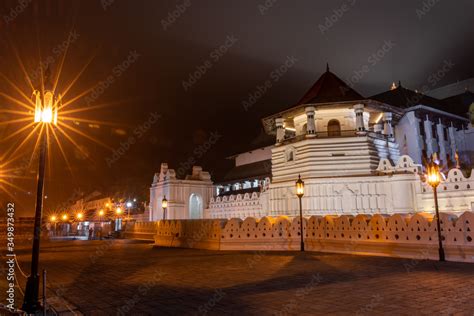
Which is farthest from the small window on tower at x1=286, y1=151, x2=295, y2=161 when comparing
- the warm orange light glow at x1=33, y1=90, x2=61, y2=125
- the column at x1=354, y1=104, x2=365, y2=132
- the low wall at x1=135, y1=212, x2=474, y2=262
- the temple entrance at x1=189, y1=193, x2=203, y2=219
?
the warm orange light glow at x1=33, y1=90, x2=61, y2=125

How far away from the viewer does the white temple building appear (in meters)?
26.7

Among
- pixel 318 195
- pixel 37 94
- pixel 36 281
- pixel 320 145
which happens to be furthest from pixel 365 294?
pixel 320 145

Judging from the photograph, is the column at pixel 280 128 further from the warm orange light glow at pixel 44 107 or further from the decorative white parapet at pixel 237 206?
the warm orange light glow at pixel 44 107

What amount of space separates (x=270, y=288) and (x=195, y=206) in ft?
121

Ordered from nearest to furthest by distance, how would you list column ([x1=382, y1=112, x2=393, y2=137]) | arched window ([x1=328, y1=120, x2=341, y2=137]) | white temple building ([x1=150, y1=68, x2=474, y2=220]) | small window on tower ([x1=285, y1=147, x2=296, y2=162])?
white temple building ([x1=150, y1=68, x2=474, y2=220]) < arched window ([x1=328, y1=120, x2=341, y2=137]) < small window on tower ([x1=285, y1=147, x2=296, y2=162]) < column ([x1=382, y1=112, x2=393, y2=137])

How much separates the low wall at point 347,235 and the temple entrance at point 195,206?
19.6 metres

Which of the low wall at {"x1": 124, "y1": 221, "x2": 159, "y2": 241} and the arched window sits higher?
the arched window

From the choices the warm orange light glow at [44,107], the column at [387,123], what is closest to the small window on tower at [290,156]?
the column at [387,123]

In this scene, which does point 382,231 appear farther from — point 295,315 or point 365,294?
point 295,315

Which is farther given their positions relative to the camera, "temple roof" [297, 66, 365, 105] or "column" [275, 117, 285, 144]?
"column" [275, 117, 285, 144]

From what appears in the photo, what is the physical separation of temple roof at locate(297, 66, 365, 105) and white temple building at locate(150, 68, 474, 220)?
0.09m

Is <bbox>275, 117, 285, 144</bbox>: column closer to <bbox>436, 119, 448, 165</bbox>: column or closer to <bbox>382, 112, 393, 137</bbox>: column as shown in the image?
<bbox>382, 112, 393, 137</bbox>: column

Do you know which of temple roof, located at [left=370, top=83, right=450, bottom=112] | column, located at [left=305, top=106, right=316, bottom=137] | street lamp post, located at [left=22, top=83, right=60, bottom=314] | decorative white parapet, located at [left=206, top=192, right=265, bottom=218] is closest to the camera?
street lamp post, located at [left=22, top=83, right=60, bottom=314]

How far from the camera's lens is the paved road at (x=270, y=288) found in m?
6.85
